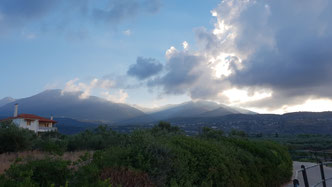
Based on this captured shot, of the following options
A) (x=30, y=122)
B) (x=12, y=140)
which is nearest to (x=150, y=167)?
(x=12, y=140)

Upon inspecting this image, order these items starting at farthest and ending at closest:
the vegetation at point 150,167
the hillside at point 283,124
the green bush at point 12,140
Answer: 1. the hillside at point 283,124
2. the green bush at point 12,140
3. the vegetation at point 150,167

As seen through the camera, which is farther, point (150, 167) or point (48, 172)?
point (150, 167)

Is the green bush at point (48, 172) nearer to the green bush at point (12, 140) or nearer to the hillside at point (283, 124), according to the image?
the green bush at point (12, 140)

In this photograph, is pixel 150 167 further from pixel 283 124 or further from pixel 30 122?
pixel 283 124

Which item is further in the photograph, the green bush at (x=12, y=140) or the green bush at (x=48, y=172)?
the green bush at (x=12, y=140)

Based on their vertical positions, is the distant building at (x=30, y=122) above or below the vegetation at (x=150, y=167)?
above

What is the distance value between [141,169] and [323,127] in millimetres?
87994

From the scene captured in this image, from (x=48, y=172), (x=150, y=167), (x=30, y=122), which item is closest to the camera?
(x=48, y=172)

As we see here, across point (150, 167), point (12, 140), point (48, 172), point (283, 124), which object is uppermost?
point (12, 140)

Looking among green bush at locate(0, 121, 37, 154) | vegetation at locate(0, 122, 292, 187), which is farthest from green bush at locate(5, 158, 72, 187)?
green bush at locate(0, 121, 37, 154)

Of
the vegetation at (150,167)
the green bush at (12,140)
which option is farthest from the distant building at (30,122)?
the vegetation at (150,167)

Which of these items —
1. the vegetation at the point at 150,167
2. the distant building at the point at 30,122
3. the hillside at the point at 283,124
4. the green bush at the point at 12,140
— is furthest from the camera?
the hillside at the point at 283,124

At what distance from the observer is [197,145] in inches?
325

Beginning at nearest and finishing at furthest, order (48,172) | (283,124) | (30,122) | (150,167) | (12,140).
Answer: (48,172) → (150,167) → (12,140) → (30,122) → (283,124)
